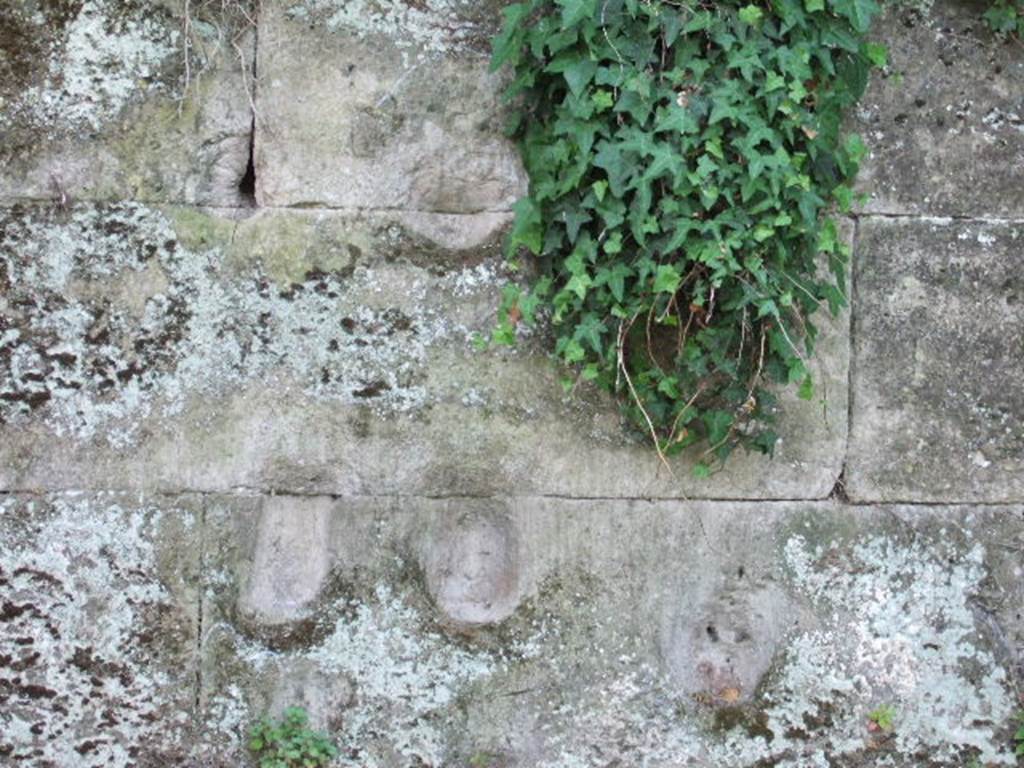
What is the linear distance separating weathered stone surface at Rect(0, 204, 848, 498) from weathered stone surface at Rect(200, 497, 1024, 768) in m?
0.10

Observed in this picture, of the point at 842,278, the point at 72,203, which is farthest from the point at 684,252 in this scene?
the point at 72,203

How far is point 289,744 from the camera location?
9.50 feet

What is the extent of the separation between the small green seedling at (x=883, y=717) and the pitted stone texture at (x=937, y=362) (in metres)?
0.51

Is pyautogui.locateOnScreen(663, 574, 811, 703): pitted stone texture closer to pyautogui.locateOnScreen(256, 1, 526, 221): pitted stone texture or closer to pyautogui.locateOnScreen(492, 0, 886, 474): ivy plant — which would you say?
pyautogui.locateOnScreen(492, 0, 886, 474): ivy plant

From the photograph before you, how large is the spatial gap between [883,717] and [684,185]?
1.38 metres

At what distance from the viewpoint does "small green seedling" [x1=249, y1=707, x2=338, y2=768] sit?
2896 mm

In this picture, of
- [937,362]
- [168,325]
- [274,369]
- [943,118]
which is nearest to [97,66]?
[168,325]

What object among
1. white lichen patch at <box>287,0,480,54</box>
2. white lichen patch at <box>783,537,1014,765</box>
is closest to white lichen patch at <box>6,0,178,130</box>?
white lichen patch at <box>287,0,480,54</box>

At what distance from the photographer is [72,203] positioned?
2855mm

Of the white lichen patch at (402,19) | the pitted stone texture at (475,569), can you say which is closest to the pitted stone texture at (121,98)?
the white lichen patch at (402,19)

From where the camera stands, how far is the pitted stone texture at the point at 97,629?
288 cm

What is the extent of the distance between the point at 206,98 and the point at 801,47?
4.47ft

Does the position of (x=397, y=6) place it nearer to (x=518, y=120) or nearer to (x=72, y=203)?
(x=518, y=120)

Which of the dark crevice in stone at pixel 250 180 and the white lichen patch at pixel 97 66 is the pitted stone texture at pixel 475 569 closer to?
the dark crevice in stone at pixel 250 180
